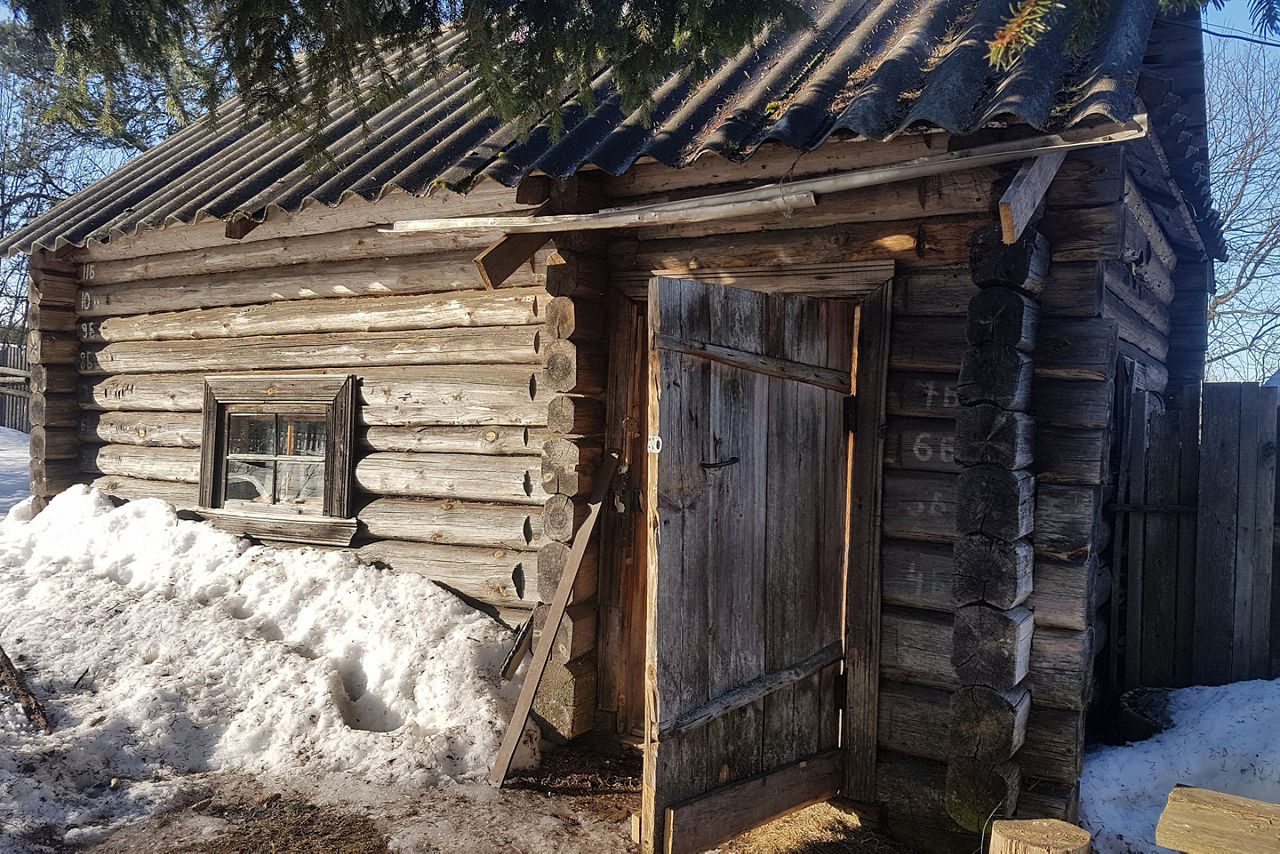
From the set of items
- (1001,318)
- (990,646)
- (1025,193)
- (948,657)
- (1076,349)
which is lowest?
(948,657)

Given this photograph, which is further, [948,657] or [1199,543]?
[1199,543]

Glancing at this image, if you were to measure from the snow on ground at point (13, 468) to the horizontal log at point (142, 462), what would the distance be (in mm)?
4986

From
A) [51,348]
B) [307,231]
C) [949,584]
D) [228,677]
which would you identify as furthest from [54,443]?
[949,584]

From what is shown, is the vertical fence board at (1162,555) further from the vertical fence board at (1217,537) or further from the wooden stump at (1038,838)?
the wooden stump at (1038,838)

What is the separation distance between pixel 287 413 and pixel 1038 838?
19.9 ft

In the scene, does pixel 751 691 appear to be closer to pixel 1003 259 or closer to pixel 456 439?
pixel 1003 259

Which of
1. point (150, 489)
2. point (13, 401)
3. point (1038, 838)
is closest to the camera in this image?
point (1038, 838)

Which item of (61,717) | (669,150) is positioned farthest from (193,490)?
(669,150)

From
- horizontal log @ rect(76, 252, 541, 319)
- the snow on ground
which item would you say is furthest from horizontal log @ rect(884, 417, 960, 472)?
the snow on ground

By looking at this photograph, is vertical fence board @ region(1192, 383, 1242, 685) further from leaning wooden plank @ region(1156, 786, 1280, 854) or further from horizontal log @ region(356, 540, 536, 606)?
horizontal log @ region(356, 540, 536, 606)

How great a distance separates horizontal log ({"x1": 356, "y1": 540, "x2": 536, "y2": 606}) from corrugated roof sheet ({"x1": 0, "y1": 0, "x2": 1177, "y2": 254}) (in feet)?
7.96

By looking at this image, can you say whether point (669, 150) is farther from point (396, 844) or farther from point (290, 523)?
point (290, 523)

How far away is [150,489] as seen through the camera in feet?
25.0

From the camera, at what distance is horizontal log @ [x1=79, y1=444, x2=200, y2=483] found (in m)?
7.38
